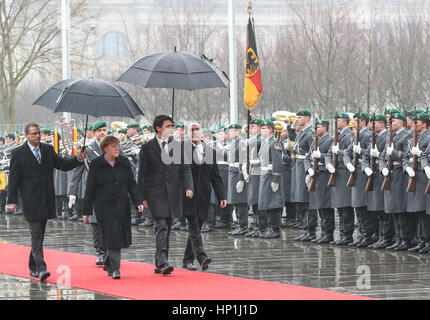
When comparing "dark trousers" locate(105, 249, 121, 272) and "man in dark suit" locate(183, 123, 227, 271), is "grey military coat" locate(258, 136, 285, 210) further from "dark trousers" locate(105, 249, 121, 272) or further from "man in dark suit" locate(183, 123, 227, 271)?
"dark trousers" locate(105, 249, 121, 272)

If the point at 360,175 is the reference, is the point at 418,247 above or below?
below

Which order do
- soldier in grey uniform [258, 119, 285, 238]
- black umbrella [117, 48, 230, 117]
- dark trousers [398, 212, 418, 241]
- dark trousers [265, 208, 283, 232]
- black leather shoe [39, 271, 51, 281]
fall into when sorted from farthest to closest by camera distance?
dark trousers [265, 208, 283, 232]
soldier in grey uniform [258, 119, 285, 238]
dark trousers [398, 212, 418, 241]
black umbrella [117, 48, 230, 117]
black leather shoe [39, 271, 51, 281]

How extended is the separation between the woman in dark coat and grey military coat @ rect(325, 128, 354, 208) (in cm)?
467

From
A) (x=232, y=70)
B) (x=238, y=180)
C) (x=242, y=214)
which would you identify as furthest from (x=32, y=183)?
(x=232, y=70)

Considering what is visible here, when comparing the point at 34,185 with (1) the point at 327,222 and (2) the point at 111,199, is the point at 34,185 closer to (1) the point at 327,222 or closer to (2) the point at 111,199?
(2) the point at 111,199

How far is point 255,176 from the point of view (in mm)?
18609

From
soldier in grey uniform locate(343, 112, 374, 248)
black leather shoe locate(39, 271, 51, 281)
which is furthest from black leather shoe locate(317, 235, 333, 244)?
black leather shoe locate(39, 271, 51, 281)

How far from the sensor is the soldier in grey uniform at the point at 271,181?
58.2 feet

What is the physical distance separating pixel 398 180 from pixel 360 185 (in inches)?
33.0

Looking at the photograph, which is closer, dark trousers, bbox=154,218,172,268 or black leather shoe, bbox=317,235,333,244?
dark trousers, bbox=154,218,172,268

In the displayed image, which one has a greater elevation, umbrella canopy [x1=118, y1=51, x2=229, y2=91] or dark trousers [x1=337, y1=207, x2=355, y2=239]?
umbrella canopy [x1=118, y1=51, x2=229, y2=91]

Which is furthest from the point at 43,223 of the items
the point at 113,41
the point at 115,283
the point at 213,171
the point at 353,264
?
the point at 113,41

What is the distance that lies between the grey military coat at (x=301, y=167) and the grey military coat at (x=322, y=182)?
1.44 ft

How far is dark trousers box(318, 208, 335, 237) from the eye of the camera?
16672 millimetres
